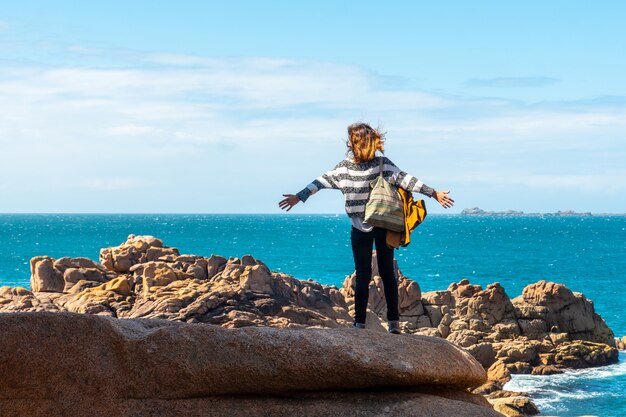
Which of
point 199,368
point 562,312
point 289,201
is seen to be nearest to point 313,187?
point 289,201

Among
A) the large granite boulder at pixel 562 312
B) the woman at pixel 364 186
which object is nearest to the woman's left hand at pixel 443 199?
the woman at pixel 364 186

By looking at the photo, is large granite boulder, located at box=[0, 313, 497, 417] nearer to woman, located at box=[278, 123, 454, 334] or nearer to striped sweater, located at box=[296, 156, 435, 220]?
woman, located at box=[278, 123, 454, 334]

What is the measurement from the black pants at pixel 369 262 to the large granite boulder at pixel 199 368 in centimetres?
109

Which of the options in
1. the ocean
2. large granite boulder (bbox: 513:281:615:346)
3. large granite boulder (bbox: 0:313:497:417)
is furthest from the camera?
large granite boulder (bbox: 513:281:615:346)

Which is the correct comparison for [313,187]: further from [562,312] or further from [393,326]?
[562,312]

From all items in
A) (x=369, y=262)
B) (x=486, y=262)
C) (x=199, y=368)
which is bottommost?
(x=486, y=262)

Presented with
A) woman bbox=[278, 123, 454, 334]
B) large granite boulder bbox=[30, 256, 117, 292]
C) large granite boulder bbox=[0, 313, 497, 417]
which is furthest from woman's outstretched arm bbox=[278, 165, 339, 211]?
large granite boulder bbox=[30, 256, 117, 292]

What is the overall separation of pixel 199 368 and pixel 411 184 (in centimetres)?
395

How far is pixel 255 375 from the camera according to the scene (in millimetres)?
11484

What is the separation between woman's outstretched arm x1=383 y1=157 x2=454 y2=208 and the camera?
42.0 ft

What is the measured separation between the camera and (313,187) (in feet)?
43.4

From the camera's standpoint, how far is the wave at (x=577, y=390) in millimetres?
41469

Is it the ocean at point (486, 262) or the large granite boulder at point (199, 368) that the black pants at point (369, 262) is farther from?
the ocean at point (486, 262)

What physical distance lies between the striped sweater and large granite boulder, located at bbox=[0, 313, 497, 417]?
1888 mm
